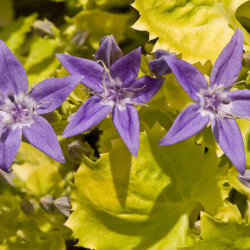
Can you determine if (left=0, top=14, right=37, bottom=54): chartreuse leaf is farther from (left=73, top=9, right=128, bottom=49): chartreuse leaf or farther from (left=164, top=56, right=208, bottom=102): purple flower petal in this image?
(left=164, top=56, right=208, bottom=102): purple flower petal

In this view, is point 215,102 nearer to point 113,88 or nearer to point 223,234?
point 113,88

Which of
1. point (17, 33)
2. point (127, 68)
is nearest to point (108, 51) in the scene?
point (127, 68)

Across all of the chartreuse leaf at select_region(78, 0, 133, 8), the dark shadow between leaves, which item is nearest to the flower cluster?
the dark shadow between leaves

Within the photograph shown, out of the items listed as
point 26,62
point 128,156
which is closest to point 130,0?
point 26,62

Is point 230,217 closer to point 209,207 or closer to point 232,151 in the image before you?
point 209,207

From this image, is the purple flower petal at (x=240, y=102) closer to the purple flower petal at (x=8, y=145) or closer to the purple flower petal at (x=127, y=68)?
the purple flower petal at (x=127, y=68)

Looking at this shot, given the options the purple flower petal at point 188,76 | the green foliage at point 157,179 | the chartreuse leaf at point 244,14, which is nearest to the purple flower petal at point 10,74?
the green foliage at point 157,179
